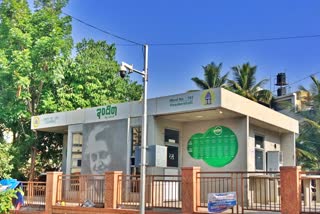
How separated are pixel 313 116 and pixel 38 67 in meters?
18.3

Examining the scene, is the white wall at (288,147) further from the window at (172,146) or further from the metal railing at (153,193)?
the metal railing at (153,193)

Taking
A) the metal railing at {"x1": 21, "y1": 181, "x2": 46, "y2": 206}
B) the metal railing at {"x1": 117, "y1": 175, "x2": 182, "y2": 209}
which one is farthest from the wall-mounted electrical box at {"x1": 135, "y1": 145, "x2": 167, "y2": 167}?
the metal railing at {"x1": 21, "y1": 181, "x2": 46, "y2": 206}

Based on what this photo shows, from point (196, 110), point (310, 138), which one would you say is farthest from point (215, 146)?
point (310, 138)

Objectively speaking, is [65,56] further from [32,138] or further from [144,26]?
[144,26]

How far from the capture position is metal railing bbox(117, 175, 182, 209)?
13.0 metres

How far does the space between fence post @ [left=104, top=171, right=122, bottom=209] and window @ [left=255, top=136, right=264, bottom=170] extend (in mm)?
5735

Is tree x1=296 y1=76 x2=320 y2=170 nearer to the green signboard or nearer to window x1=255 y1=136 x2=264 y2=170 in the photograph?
window x1=255 y1=136 x2=264 y2=170

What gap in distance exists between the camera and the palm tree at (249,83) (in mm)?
36656

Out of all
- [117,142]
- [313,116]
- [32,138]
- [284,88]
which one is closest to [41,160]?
A: [32,138]

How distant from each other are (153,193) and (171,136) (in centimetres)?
407

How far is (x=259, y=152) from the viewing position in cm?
1711

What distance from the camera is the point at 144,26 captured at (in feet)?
65.7

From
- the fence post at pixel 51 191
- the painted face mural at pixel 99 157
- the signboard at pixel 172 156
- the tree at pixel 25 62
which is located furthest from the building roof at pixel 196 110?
the tree at pixel 25 62

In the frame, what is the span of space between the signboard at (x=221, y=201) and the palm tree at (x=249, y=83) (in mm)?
25537
